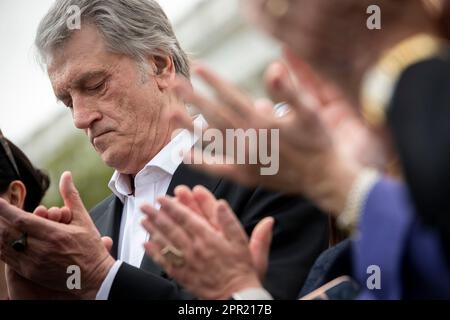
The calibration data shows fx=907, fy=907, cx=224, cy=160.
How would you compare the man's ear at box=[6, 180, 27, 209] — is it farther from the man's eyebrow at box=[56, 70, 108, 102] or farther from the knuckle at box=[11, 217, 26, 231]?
the knuckle at box=[11, 217, 26, 231]

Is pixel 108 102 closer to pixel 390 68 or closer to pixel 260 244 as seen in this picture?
pixel 260 244

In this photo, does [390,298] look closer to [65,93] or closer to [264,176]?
[264,176]

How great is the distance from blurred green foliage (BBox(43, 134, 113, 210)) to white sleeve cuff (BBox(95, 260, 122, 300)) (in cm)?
401

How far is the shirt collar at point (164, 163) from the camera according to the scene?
265 cm

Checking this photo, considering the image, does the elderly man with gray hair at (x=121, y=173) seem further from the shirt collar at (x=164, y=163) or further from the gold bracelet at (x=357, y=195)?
the gold bracelet at (x=357, y=195)

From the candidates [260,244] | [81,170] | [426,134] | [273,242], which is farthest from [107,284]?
[81,170]

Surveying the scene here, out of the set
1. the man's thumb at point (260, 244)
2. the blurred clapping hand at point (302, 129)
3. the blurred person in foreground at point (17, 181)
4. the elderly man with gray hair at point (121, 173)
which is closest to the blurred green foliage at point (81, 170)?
the blurred person in foreground at point (17, 181)

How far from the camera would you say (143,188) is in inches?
107

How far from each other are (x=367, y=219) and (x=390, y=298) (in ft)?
0.56

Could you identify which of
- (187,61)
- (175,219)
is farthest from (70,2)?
(175,219)

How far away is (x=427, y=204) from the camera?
1.10 metres

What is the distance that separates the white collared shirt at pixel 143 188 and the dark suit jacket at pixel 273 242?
0.08 metres

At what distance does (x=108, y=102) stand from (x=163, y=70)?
27cm
